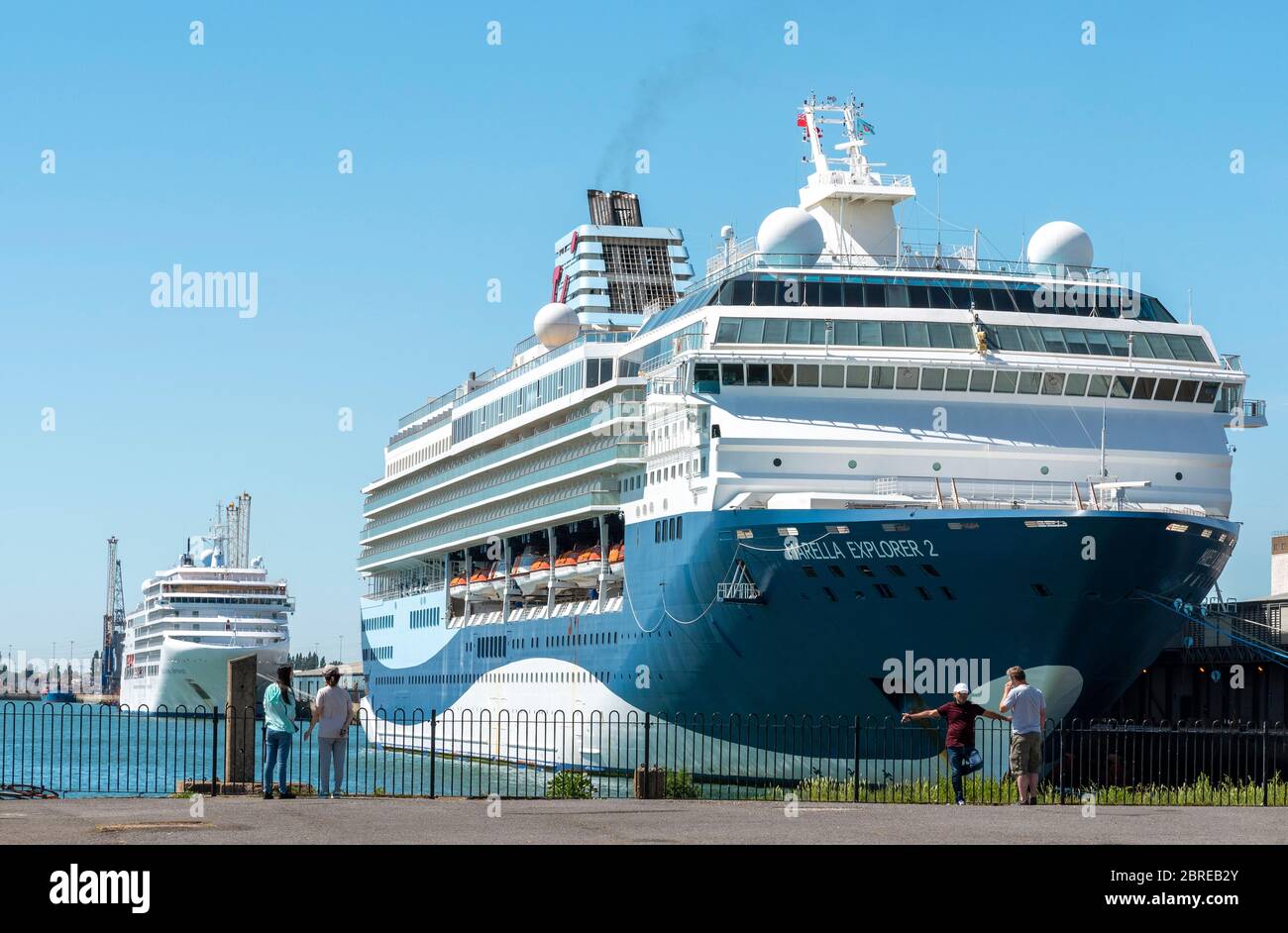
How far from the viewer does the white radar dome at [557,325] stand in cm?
5531

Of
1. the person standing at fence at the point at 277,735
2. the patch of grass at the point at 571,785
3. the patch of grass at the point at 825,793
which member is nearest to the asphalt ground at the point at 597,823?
the person standing at fence at the point at 277,735

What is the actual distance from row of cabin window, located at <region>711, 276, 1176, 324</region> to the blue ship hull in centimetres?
517

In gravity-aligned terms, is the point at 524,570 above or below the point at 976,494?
below

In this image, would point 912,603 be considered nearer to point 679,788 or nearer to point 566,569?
point 679,788

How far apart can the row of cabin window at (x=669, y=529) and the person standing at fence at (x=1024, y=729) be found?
1571 cm

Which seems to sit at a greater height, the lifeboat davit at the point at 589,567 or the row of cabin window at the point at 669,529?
the row of cabin window at the point at 669,529

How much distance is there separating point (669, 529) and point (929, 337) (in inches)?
273

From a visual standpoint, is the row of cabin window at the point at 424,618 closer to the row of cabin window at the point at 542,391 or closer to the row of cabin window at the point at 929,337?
the row of cabin window at the point at 542,391

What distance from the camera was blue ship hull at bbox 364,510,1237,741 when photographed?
112ft

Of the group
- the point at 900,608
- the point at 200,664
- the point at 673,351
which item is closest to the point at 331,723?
the point at 900,608

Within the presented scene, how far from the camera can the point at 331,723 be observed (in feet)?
79.8

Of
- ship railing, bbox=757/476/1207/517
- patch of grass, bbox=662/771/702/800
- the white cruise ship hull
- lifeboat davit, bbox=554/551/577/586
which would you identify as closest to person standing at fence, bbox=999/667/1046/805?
patch of grass, bbox=662/771/702/800
